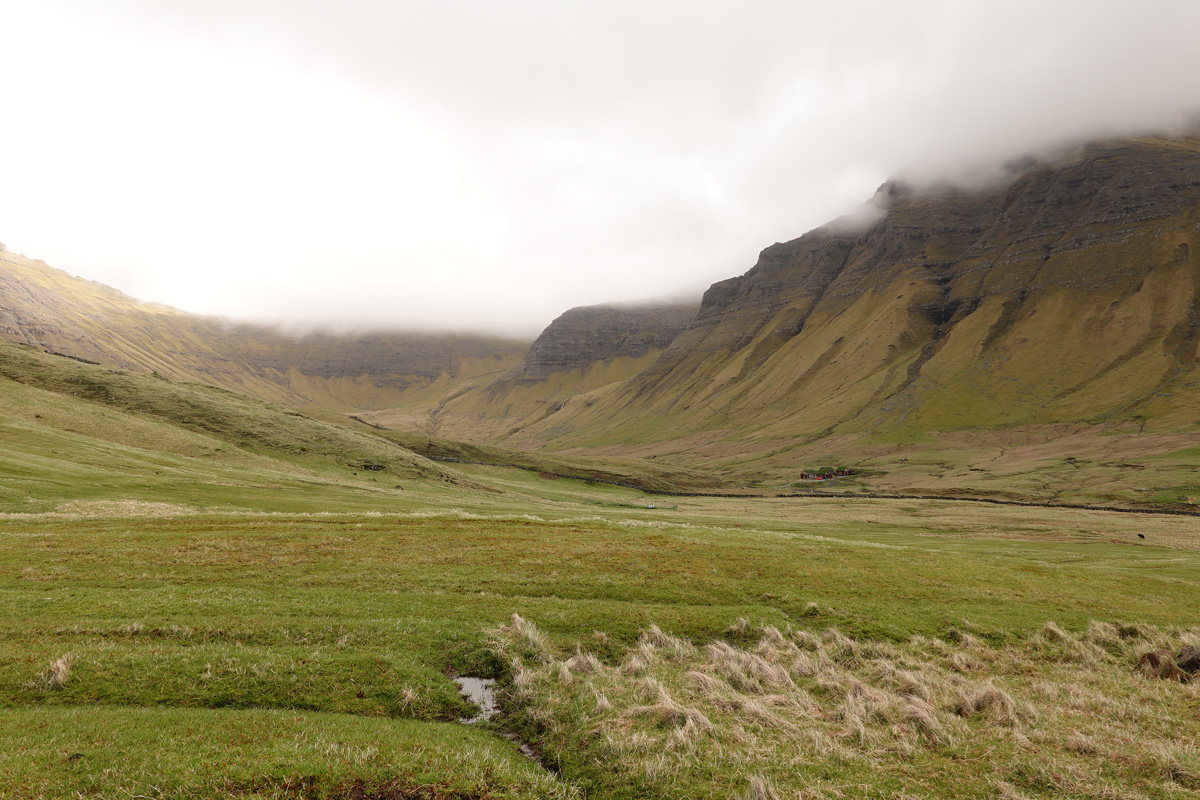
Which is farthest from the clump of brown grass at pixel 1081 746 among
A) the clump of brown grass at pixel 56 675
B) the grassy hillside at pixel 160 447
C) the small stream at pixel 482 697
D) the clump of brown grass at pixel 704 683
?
the grassy hillside at pixel 160 447

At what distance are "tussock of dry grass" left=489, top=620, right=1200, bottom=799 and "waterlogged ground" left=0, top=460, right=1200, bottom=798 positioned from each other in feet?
0.32

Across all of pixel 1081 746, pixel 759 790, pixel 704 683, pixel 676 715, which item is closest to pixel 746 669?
pixel 704 683

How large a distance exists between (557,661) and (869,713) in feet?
37.0

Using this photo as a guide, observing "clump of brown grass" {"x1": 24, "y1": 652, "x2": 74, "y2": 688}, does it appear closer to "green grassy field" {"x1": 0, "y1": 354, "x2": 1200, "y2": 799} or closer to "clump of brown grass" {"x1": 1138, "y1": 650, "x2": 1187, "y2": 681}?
"green grassy field" {"x1": 0, "y1": 354, "x2": 1200, "y2": 799}

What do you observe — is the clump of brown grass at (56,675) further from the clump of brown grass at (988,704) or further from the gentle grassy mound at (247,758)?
the clump of brown grass at (988,704)

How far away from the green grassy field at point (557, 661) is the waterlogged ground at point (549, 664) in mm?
119

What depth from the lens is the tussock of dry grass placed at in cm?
1407

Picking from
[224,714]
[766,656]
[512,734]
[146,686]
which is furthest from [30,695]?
[766,656]

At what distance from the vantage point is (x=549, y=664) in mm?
21031

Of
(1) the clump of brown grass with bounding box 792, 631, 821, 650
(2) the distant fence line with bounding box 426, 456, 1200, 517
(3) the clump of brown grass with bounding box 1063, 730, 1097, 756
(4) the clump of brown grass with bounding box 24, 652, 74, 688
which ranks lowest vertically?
(2) the distant fence line with bounding box 426, 456, 1200, 517

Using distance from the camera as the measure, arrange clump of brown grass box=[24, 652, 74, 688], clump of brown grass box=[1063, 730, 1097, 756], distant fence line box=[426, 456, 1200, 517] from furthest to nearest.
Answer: distant fence line box=[426, 456, 1200, 517] < clump of brown grass box=[24, 652, 74, 688] < clump of brown grass box=[1063, 730, 1097, 756]

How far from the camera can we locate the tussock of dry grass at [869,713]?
14070 mm

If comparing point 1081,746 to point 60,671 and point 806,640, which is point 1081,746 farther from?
point 60,671

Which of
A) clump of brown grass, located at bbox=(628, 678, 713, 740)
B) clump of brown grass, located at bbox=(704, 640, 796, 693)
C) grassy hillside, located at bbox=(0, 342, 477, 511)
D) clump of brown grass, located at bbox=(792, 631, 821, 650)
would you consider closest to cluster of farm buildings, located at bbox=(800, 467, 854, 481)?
grassy hillside, located at bbox=(0, 342, 477, 511)
